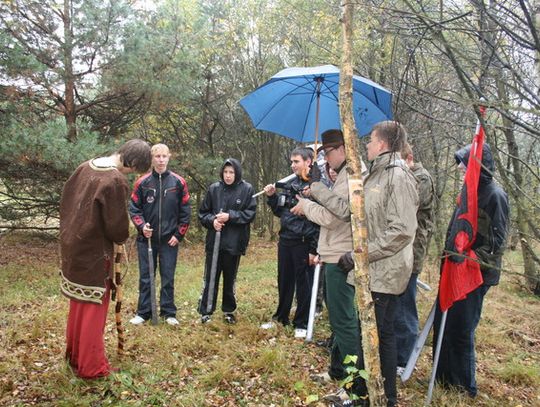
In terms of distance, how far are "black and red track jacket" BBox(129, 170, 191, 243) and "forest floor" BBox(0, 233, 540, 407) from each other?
108 cm

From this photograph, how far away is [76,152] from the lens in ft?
25.3

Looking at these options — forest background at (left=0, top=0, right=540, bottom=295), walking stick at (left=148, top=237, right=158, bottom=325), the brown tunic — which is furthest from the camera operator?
forest background at (left=0, top=0, right=540, bottom=295)

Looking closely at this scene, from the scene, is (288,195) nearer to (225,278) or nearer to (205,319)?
(225,278)

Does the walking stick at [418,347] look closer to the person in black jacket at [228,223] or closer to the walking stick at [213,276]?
the person in black jacket at [228,223]

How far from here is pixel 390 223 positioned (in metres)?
2.77

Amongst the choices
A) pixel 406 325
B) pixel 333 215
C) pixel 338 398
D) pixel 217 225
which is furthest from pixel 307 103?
pixel 338 398

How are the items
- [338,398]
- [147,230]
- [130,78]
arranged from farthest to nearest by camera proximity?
[130,78]
[147,230]
[338,398]

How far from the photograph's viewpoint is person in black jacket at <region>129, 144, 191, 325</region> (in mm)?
4809

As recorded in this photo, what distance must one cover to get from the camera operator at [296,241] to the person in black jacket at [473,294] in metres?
1.48

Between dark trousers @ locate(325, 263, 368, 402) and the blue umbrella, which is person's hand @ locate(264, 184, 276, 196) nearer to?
the blue umbrella

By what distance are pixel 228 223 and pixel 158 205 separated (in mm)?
811

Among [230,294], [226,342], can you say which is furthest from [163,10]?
[226,342]

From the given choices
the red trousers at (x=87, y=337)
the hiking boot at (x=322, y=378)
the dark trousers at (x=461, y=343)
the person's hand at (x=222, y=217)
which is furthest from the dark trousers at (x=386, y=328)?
the person's hand at (x=222, y=217)

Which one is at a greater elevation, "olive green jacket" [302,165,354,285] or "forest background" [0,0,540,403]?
"forest background" [0,0,540,403]
